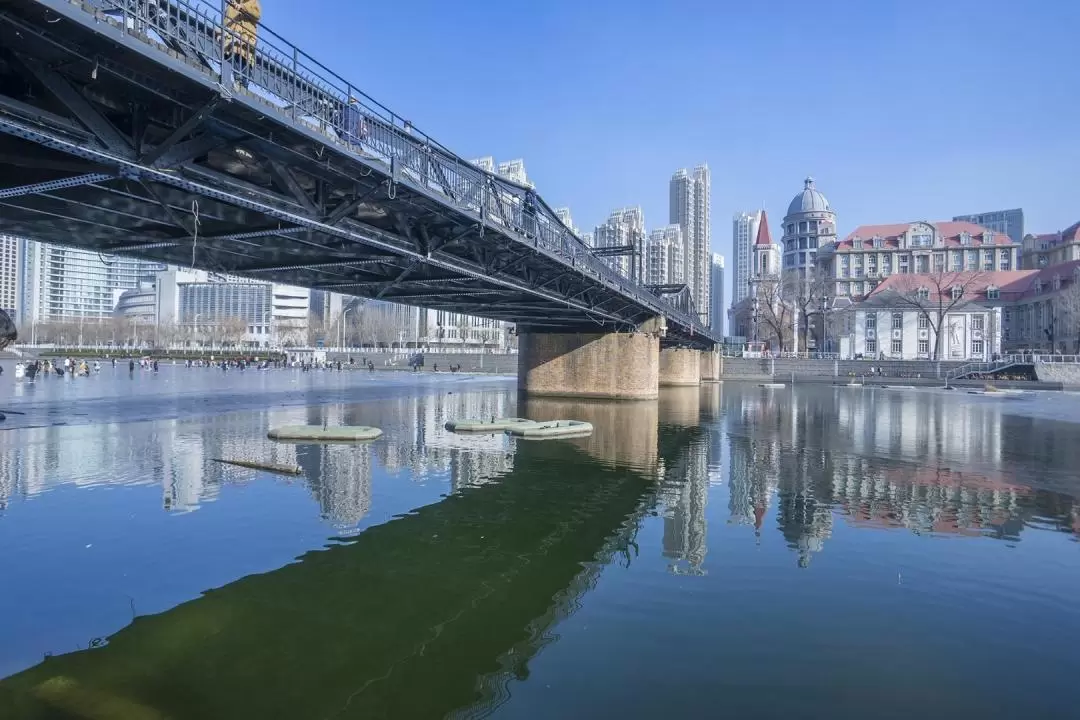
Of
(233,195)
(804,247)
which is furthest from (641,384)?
(804,247)

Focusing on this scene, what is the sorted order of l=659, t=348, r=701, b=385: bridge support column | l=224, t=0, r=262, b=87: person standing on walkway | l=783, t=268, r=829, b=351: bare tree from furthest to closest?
l=783, t=268, r=829, b=351: bare tree < l=659, t=348, r=701, b=385: bridge support column < l=224, t=0, r=262, b=87: person standing on walkway

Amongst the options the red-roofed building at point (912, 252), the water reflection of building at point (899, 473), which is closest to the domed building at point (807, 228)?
the red-roofed building at point (912, 252)

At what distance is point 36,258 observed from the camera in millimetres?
197000

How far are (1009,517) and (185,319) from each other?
19808cm

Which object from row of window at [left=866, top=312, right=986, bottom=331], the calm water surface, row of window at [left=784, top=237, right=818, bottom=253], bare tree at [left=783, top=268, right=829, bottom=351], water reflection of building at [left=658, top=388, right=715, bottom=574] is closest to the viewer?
the calm water surface

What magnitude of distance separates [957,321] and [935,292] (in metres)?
11.4

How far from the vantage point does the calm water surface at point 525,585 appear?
22.0 feet

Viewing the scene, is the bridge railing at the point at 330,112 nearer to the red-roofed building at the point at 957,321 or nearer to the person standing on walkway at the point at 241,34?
the person standing on walkway at the point at 241,34

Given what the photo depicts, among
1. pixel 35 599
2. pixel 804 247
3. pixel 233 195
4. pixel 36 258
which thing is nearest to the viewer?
pixel 35 599

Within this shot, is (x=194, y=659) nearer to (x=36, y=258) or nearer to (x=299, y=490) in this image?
(x=299, y=490)

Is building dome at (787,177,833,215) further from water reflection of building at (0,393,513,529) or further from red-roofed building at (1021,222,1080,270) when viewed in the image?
water reflection of building at (0,393,513,529)

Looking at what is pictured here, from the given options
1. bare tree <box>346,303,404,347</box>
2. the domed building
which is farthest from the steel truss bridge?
the domed building

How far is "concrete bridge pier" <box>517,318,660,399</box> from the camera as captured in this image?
4647 cm

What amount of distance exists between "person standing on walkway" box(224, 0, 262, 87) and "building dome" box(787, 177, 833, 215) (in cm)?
17404
